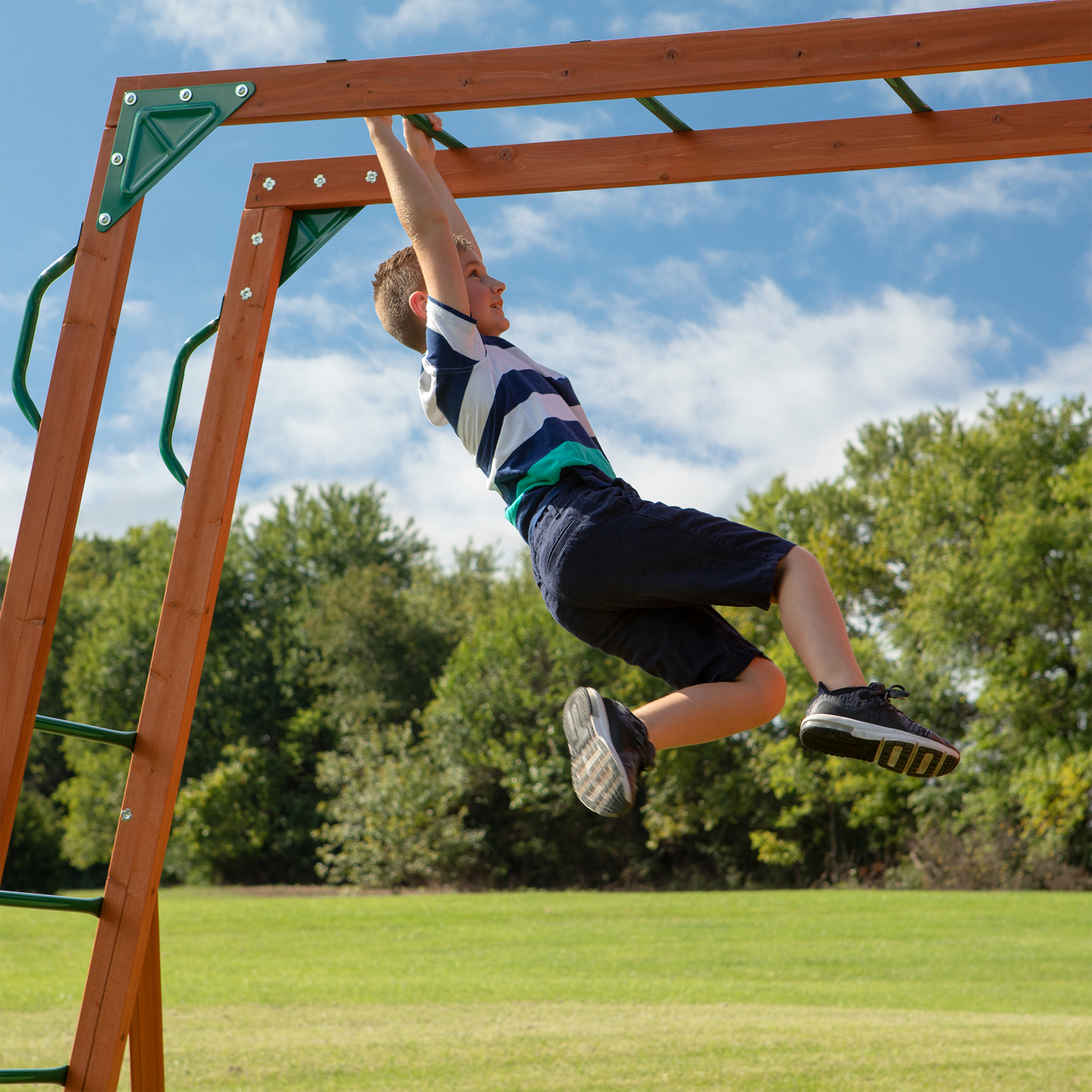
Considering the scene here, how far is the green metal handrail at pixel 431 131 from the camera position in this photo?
3295 millimetres

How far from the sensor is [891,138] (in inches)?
130

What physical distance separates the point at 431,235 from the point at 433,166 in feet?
2.30

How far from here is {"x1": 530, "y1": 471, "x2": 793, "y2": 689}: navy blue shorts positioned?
245cm

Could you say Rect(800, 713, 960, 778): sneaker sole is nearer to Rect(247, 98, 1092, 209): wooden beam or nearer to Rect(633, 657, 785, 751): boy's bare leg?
Rect(633, 657, 785, 751): boy's bare leg

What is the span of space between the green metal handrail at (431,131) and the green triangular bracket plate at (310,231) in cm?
31

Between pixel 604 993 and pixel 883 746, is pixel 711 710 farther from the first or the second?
pixel 604 993

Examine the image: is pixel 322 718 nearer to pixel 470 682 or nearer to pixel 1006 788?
pixel 470 682

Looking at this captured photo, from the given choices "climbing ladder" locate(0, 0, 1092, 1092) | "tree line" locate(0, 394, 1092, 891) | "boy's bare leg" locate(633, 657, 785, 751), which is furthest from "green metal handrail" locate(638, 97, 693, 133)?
"tree line" locate(0, 394, 1092, 891)

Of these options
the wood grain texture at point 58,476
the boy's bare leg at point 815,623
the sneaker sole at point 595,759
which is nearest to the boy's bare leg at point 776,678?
the boy's bare leg at point 815,623

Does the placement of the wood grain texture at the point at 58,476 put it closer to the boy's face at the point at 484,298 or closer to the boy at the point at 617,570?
the boy at the point at 617,570

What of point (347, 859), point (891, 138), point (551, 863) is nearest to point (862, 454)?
point (551, 863)

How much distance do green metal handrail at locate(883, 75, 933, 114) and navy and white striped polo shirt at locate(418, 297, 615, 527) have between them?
113 cm

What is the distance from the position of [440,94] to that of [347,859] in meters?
22.8

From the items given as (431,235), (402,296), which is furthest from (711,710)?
(402,296)
